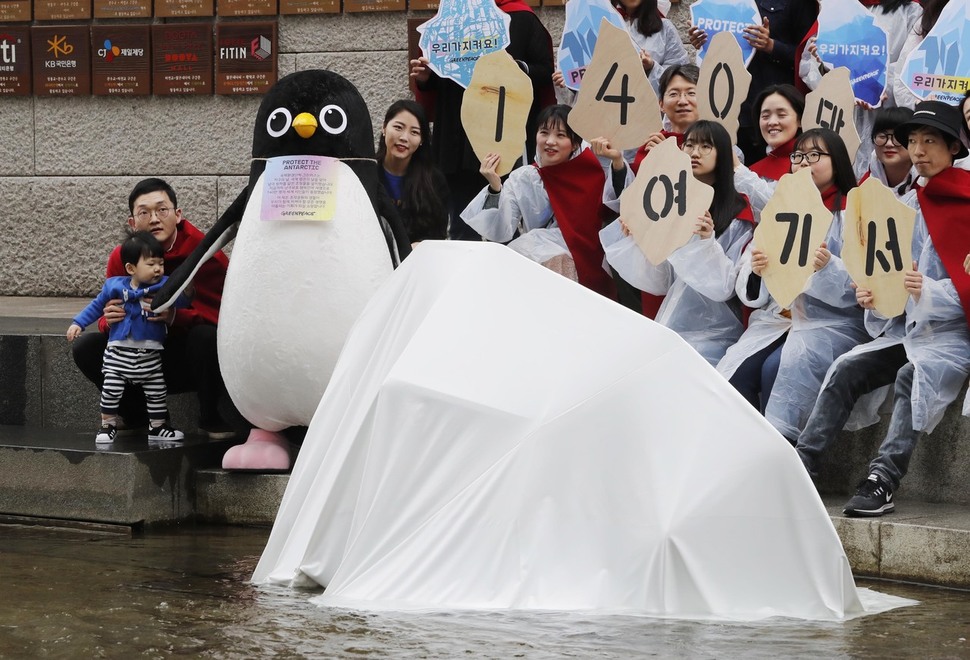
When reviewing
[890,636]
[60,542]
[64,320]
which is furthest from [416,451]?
[64,320]

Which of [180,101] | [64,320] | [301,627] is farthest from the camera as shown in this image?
[180,101]

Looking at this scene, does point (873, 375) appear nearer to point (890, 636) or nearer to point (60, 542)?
point (890, 636)

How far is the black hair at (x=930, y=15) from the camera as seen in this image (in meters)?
6.27

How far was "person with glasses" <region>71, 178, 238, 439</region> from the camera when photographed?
20.3 feet

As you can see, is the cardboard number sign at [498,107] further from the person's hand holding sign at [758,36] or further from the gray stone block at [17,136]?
the gray stone block at [17,136]

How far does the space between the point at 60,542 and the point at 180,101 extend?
4386 millimetres

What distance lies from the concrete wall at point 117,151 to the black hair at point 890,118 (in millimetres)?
3484

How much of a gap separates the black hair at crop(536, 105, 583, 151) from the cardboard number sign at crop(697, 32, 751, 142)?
0.60 meters

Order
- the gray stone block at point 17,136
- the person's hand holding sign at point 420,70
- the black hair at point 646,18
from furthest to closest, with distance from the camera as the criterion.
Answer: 1. the gray stone block at point 17,136
2. the person's hand holding sign at point 420,70
3. the black hair at point 646,18

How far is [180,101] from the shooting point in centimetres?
920

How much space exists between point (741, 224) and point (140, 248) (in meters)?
2.45

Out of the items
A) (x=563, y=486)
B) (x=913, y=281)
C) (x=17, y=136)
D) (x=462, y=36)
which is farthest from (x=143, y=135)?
(x=563, y=486)

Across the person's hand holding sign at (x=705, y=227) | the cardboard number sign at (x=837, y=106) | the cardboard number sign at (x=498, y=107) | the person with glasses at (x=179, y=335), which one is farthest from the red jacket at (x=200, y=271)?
the cardboard number sign at (x=837, y=106)

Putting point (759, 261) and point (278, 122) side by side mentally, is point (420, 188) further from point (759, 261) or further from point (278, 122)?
point (759, 261)
